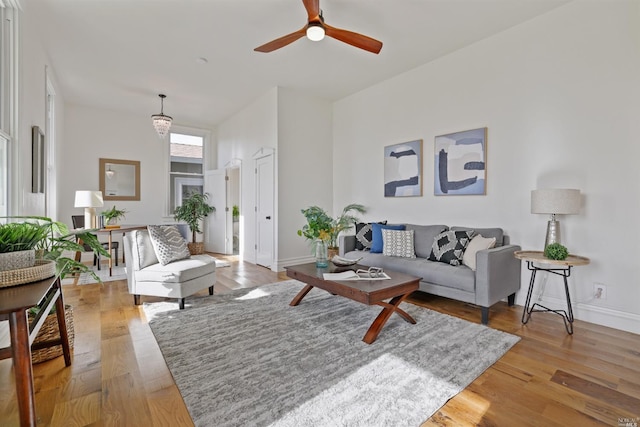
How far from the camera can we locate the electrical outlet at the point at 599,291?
278 centimetres

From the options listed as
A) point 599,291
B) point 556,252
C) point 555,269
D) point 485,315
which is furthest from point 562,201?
point 485,315

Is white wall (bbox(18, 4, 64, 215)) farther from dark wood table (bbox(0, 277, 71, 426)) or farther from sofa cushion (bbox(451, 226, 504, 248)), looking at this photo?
sofa cushion (bbox(451, 226, 504, 248))

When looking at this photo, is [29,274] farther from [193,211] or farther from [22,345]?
[193,211]

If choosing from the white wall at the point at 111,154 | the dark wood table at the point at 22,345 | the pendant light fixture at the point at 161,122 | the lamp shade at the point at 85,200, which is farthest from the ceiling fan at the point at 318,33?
the white wall at the point at 111,154

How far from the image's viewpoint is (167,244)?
3428 millimetres

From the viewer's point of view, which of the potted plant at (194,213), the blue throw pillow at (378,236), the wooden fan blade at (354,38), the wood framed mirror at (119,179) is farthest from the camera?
the potted plant at (194,213)

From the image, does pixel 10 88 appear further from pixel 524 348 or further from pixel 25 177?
pixel 524 348

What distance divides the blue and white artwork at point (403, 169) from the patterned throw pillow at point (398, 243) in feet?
2.50

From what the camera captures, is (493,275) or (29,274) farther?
(493,275)

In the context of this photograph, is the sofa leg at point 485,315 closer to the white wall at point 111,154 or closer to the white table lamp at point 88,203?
the white table lamp at point 88,203

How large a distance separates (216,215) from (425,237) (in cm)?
484

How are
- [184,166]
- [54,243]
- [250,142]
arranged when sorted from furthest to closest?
[184,166], [250,142], [54,243]

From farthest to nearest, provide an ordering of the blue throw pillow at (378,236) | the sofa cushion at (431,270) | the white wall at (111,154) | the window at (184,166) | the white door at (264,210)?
the window at (184,166)
the white wall at (111,154)
the white door at (264,210)
the blue throw pillow at (378,236)
the sofa cushion at (431,270)

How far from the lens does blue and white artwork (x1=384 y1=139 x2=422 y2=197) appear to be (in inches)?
170
